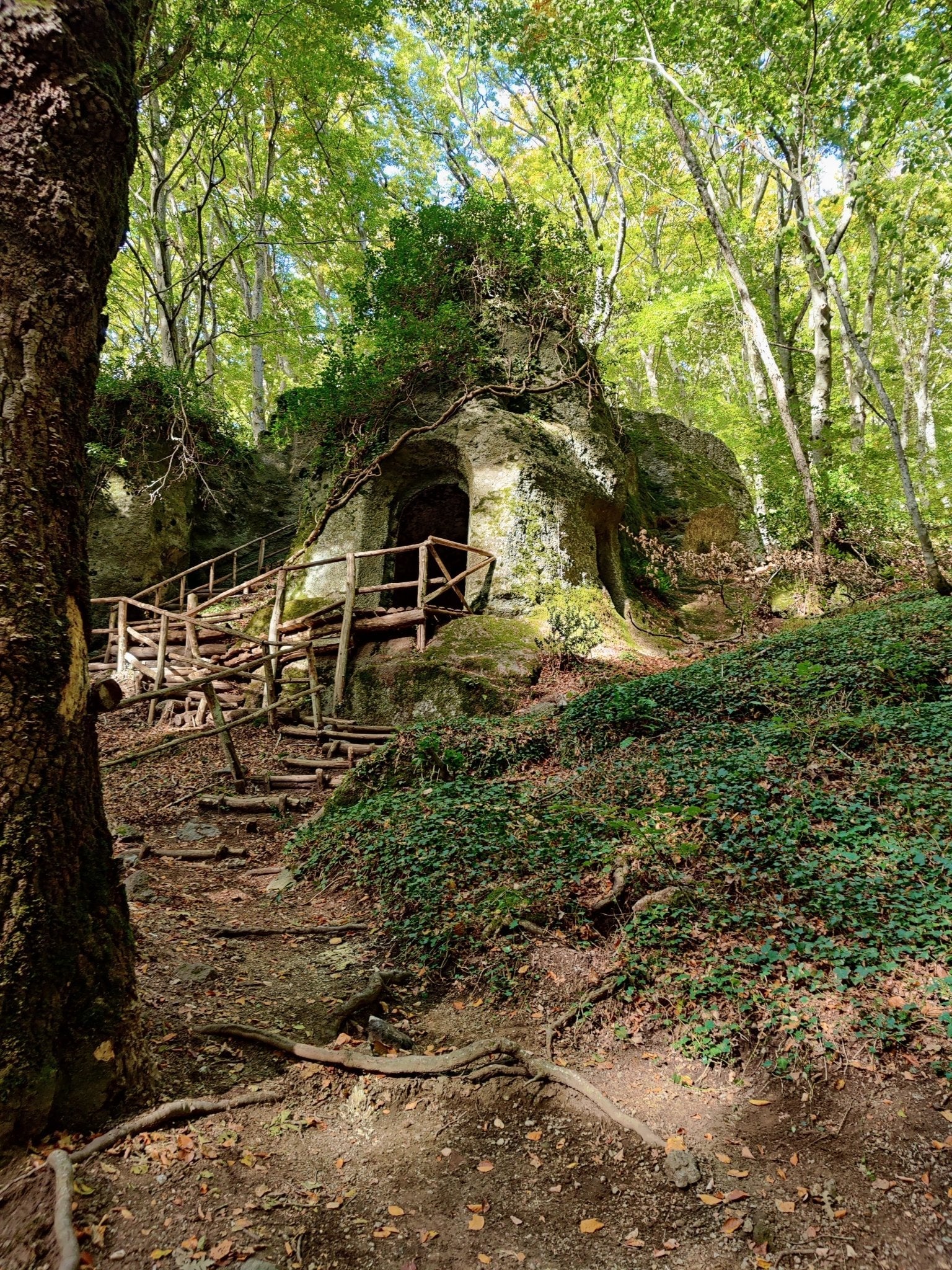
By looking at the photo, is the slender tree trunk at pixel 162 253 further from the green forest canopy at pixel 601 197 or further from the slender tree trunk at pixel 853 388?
the slender tree trunk at pixel 853 388

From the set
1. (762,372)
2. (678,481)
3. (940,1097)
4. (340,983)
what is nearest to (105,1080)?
(340,983)

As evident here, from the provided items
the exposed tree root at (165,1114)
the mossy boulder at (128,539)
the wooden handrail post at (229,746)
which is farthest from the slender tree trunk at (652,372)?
the exposed tree root at (165,1114)

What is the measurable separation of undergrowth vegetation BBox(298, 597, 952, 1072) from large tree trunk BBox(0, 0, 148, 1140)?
234 centimetres

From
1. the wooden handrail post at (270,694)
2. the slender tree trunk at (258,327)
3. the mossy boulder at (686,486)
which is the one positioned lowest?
the wooden handrail post at (270,694)

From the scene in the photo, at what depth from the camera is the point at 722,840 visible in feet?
14.2

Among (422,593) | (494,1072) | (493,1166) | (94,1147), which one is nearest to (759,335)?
(422,593)

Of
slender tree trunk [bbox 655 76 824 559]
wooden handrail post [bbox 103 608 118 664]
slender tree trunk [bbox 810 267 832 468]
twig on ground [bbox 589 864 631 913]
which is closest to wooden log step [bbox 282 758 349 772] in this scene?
twig on ground [bbox 589 864 631 913]

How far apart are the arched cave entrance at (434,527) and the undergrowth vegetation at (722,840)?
26.1 ft

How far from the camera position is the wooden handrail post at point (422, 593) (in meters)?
10.2

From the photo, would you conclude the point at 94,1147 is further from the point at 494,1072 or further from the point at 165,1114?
the point at 494,1072

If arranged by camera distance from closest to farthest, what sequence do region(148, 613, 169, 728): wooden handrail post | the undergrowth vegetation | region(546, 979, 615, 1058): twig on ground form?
the undergrowth vegetation < region(546, 979, 615, 1058): twig on ground < region(148, 613, 169, 728): wooden handrail post

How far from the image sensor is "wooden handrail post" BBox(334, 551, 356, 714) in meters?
9.81

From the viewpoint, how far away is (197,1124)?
7.98ft

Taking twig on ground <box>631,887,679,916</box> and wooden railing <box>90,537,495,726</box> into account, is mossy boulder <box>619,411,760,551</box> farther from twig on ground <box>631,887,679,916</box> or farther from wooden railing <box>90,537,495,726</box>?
twig on ground <box>631,887,679,916</box>
